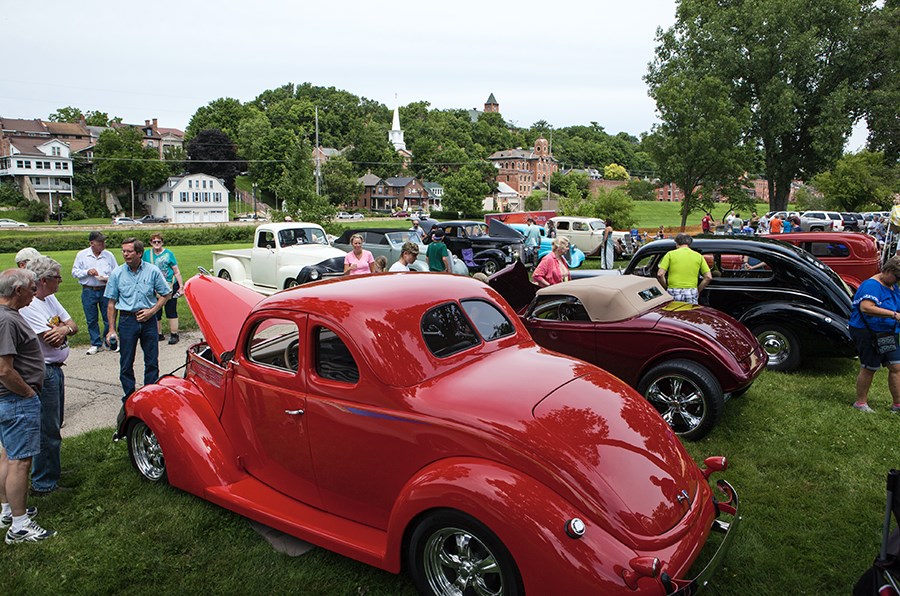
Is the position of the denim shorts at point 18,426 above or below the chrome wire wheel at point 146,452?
above

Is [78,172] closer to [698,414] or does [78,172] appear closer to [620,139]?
[698,414]

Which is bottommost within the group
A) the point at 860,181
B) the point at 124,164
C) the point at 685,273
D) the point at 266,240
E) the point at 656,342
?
the point at 656,342

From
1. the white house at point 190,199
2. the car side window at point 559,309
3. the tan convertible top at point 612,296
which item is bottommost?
the car side window at point 559,309

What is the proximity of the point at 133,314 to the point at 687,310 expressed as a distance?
627 cm

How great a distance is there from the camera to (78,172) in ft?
315

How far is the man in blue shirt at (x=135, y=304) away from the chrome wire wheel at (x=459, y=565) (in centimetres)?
463

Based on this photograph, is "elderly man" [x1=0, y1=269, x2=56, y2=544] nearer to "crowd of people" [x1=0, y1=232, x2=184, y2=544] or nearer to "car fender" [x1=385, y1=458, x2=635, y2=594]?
"crowd of people" [x1=0, y1=232, x2=184, y2=544]

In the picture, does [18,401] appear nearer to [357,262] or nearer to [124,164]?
[357,262]

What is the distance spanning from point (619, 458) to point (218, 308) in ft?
12.6

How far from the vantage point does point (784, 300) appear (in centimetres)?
824

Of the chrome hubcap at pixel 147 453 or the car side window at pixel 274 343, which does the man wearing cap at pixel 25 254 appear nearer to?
the chrome hubcap at pixel 147 453

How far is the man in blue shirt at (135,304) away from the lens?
6.59 meters

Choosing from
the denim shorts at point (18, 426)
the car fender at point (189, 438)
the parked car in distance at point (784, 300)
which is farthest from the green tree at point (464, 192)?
the denim shorts at point (18, 426)

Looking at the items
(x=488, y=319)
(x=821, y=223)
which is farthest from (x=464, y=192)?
(x=488, y=319)
